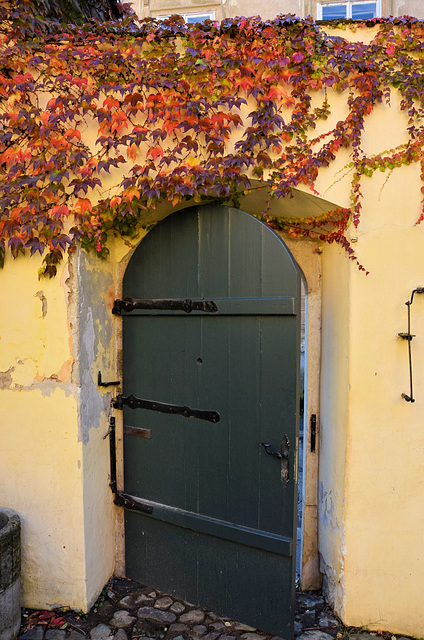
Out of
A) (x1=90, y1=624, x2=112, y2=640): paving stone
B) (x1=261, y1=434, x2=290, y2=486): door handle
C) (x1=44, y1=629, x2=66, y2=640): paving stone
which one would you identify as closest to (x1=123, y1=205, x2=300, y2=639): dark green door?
(x1=261, y1=434, x2=290, y2=486): door handle

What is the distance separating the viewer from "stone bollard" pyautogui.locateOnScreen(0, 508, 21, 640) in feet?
6.72

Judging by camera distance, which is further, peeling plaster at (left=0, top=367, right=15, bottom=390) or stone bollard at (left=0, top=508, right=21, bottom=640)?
peeling plaster at (left=0, top=367, right=15, bottom=390)

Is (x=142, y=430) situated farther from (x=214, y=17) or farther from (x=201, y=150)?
(x=214, y=17)

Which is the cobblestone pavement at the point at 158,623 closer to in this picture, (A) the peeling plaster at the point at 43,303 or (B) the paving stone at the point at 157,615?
(B) the paving stone at the point at 157,615

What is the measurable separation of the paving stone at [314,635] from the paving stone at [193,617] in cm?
54

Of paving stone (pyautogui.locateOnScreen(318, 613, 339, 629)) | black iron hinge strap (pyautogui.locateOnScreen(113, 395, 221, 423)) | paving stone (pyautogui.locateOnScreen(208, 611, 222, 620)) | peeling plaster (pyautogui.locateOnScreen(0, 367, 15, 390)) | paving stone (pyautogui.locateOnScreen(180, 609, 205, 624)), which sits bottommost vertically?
paving stone (pyautogui.locateOnScreen(208, 611, 222, 620))

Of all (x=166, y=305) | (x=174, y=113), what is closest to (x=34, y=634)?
(x=166, y=305)

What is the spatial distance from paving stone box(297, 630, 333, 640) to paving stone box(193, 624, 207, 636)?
1.63ft

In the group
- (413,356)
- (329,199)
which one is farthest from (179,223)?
(413,356)

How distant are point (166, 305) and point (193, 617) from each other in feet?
5.76

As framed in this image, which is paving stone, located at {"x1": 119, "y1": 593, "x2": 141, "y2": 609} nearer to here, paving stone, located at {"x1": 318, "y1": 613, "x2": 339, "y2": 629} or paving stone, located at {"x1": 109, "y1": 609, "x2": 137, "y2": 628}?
paving stone, located at {"x1": 109, "y1": 609, "x2": 137, "y2": 628}

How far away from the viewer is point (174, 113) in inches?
81.3

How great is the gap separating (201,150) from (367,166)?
853 mm

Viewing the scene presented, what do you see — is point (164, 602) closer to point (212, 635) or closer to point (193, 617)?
point (193, 617)
